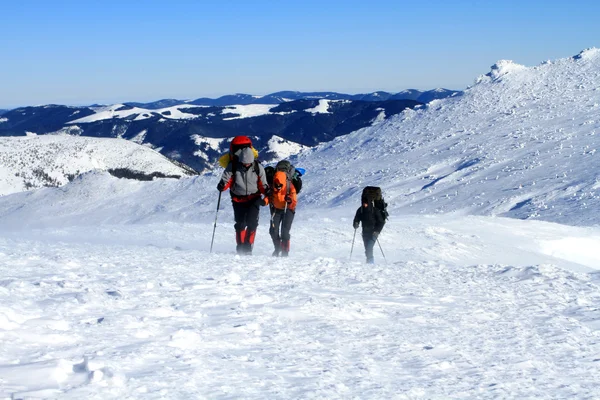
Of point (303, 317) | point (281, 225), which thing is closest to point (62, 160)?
point (281, 225)

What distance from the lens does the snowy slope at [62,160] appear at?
127m

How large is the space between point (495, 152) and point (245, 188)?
27813 millimetres

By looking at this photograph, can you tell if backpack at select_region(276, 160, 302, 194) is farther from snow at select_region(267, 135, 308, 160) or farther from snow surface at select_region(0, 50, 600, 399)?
snow at select_region(267, 135, 308, 160)

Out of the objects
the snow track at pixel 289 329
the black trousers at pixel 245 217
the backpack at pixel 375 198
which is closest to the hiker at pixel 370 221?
the backpack at pixel 375 198

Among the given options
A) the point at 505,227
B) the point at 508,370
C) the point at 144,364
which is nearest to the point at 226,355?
the point at 144,364

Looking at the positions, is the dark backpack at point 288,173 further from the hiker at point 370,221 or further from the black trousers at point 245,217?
the hiker at point 370,221

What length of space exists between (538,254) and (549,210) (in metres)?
10.2

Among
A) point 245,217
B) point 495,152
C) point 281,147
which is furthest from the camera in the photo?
point 281,147

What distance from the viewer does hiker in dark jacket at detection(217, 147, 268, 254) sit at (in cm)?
1066

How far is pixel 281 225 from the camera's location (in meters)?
11.8

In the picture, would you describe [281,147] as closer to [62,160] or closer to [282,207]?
[62,160]

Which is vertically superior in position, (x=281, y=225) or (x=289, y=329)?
(x=281, y=225)

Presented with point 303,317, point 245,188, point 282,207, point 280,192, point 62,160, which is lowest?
point 62,160

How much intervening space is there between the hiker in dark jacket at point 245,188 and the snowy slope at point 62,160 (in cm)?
11273
